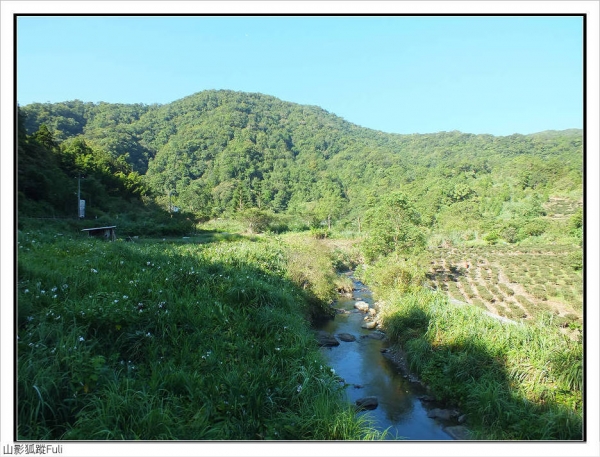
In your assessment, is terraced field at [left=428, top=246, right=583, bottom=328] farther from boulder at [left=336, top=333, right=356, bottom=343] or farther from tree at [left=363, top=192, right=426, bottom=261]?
boulder at [left=336, top=333, right=356, bottom=343]

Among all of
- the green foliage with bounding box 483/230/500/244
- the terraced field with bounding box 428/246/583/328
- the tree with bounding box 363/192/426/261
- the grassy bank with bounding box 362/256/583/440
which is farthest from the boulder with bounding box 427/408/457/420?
the green foliage with bounding box 483/230/500/244

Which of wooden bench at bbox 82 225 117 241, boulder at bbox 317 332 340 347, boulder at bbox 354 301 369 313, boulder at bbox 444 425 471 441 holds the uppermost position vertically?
wooden bench at bbox 82 225 117 241

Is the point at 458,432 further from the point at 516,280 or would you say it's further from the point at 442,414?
the point at 516,280

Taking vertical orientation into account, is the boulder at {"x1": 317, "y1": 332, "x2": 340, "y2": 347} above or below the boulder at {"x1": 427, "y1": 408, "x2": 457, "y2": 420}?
above

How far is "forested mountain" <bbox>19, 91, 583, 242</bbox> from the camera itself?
1580 inches

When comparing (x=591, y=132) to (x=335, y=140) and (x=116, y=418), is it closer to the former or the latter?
(x=116, y=418)

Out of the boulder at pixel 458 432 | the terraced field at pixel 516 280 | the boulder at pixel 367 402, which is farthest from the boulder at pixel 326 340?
the terraced field at pixel 516 280

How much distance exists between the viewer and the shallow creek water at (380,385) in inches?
274

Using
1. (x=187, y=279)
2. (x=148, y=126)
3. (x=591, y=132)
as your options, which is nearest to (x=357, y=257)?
(x=187, y=279)

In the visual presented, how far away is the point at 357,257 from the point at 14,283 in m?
25.8

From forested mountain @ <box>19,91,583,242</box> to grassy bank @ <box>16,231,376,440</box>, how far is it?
84.1 ft

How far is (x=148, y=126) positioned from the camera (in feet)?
222

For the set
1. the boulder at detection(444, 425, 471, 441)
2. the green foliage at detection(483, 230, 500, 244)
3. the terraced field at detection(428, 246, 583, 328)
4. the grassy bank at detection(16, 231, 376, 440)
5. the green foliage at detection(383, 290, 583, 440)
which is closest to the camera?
the grassy bank at detection(16, 231, 376, 440)

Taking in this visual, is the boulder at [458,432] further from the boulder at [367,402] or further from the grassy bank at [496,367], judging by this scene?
the boulder at [367,402]
